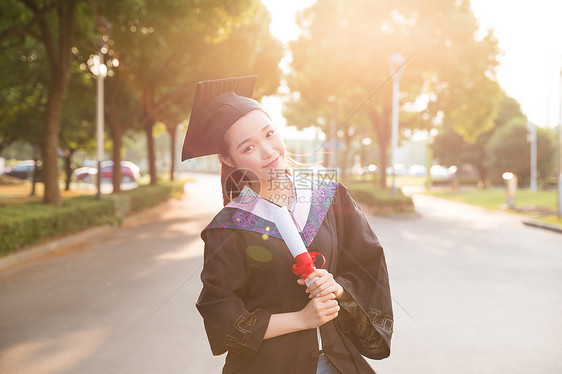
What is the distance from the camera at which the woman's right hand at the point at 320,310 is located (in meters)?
1.64

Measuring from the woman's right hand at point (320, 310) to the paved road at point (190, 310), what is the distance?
114cm

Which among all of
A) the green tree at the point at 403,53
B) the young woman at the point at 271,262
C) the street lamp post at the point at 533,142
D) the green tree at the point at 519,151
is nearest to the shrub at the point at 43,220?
the young woman at the point at 271,262

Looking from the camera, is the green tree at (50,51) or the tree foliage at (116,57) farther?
the tree foliage at (116,57)

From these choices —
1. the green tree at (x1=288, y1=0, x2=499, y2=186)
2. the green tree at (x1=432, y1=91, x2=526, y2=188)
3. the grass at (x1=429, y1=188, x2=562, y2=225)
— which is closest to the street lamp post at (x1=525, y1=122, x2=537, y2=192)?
the green tree at (x1=432, y1=91, x2=526, y2=188)

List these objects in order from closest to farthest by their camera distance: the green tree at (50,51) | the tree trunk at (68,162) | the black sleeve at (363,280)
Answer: the black sleeve at (363,280) < the green tree at (50,51) < the tree trunk at (68,162)

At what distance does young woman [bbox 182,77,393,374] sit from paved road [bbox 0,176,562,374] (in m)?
0.89

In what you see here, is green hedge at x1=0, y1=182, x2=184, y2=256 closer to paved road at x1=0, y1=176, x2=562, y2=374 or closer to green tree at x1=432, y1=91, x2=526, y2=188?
paved road at x1=0, y1=176, x2=562, y2=374

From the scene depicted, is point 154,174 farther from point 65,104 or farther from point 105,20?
point 105,20

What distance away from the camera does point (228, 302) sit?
1713 mm

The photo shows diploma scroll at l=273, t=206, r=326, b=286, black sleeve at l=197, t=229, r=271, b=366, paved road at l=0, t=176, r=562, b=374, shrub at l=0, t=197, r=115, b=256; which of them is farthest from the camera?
shrub at l=0, t=197, r=115, b=256

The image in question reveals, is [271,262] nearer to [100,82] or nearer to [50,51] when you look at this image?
[50,51]

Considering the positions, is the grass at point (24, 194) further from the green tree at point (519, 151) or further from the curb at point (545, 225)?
the green tree at point (519, 151)

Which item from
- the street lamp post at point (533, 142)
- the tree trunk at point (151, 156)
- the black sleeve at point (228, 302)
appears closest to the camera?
the black sleeve at point (228, 302)

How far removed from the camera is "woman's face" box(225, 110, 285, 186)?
1866mm
